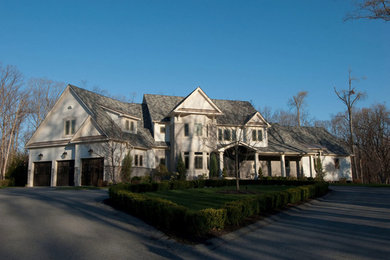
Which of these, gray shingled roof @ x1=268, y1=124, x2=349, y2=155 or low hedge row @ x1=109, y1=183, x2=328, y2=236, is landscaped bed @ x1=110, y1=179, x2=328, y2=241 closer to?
low hedge row @ x1=109, y1=183, x2=328, y2=236

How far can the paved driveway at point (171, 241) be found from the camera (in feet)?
22.1

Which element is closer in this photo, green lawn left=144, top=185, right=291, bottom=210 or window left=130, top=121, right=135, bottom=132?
green lawn left=144, top=185, right=291, bottom=210

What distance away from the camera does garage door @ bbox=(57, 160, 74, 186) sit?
26.5 m

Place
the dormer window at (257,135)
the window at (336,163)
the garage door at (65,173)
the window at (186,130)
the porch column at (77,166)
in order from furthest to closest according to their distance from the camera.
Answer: the window at (336,163), the dormer window at (257,135), the window at (186,130), the garage door at (65,173), the porch column at (77,166)

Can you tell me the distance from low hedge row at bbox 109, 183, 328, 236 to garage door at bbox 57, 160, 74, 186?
14.6 m

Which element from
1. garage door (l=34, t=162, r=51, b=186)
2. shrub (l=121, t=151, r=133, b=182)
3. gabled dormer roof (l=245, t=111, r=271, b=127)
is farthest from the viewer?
gabled dormer roof (l=245, t=111, r=271, b=127)

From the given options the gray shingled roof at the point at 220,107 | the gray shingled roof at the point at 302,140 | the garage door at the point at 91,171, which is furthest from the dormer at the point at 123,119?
the gray shingled roof at the point at 302,140

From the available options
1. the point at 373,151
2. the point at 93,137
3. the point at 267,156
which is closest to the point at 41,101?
the point at 93,137

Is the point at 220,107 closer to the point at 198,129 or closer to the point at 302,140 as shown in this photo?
the point at 198,129

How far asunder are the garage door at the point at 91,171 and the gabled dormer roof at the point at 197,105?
833 cm

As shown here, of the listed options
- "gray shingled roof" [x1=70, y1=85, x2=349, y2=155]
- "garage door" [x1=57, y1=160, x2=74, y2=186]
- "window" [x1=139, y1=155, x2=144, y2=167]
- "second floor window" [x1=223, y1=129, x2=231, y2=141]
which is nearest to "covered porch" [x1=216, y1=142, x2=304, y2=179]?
"gray shingled roof" [x1=70, y1=85, x2=349, y2=155]

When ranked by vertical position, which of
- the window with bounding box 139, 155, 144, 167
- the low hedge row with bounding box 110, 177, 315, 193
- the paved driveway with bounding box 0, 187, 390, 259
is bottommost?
the paved driveway with bounding box 0, 187, 390, 259

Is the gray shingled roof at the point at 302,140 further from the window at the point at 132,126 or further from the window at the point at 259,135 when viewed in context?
the window at the point at 132,126

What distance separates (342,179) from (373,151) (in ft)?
41.6
